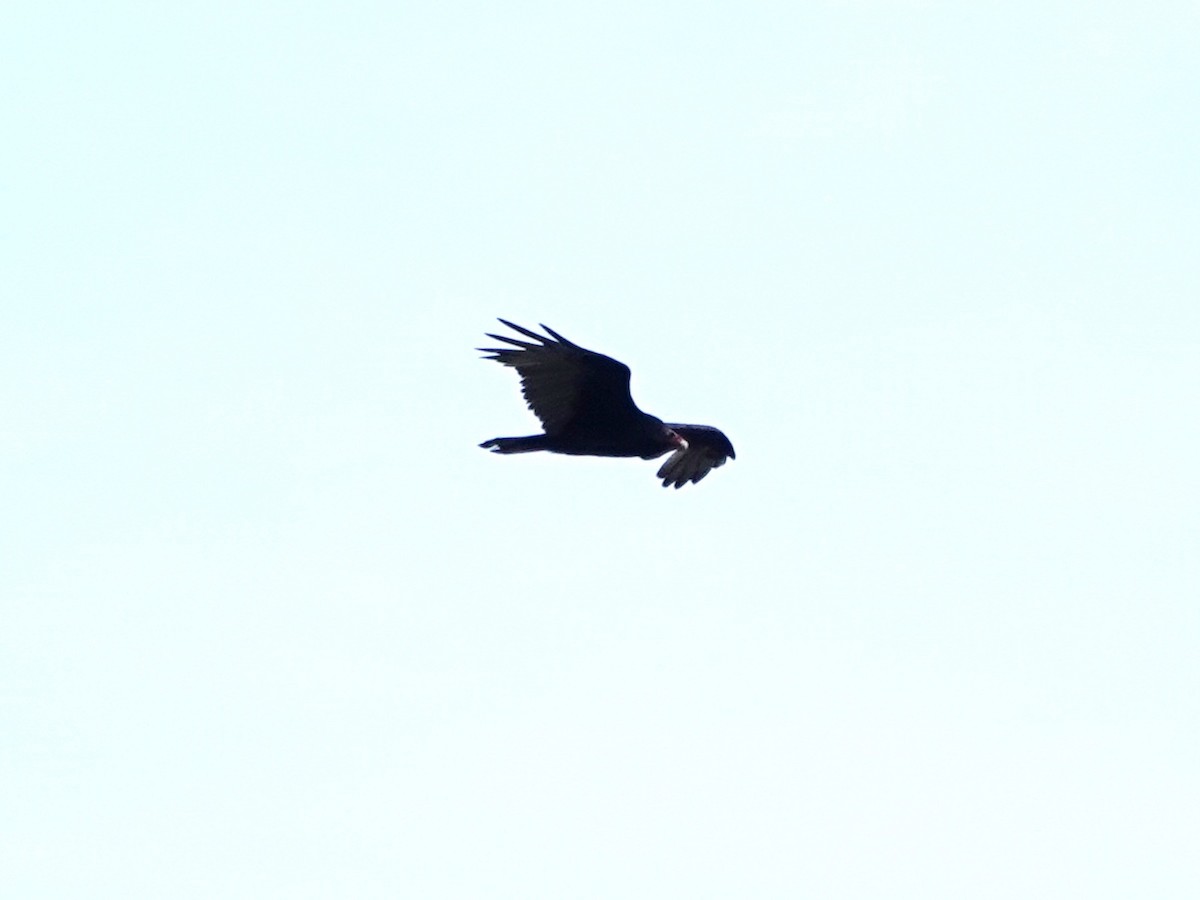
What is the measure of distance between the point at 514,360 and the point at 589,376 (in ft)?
2.40

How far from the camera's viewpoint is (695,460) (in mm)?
22141

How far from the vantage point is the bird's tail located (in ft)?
65.6

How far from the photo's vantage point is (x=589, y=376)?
19.7 metres

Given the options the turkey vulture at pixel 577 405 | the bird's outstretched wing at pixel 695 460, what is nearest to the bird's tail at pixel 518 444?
the turkey vulture at pixel 577 405

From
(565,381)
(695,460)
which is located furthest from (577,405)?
(695,460)

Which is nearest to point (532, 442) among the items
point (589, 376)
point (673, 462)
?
point (589, 376)

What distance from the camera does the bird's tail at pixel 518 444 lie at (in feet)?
65.6

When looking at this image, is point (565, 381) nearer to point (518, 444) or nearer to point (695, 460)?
point (518, 444)

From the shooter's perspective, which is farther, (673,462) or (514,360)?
(673,462)

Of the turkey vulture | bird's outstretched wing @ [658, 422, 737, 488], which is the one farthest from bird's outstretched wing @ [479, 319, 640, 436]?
bird's outstretched wing @ [658, 422, 737, 488]

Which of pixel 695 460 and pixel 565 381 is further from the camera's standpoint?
pixel 695 460

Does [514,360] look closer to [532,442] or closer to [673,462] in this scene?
[532,442]

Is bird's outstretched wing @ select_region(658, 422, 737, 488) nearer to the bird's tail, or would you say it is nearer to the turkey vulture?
the turkey vulture

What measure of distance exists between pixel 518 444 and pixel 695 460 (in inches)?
104
